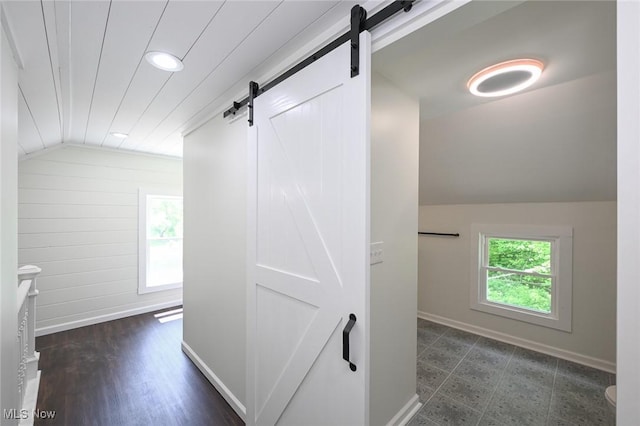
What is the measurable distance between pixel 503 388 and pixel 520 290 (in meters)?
1.33

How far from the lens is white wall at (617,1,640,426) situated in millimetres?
566

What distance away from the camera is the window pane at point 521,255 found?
2926mm

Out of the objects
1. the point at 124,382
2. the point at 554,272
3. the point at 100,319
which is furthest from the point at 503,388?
the point at 100,319

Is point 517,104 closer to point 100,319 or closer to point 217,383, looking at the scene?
point 217,383

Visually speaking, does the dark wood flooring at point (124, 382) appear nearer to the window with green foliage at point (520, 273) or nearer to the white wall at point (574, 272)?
the white wall at point (574, 272)

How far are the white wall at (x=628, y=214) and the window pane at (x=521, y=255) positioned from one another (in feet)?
9.75

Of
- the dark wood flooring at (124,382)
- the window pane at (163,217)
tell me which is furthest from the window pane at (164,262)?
the dark wood flooring at (124,382)

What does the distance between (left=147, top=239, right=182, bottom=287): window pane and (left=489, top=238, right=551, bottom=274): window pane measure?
475cm

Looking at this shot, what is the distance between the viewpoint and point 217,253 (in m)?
2.24

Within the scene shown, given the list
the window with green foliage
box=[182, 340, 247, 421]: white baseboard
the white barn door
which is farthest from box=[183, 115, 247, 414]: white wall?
the window with green foliage

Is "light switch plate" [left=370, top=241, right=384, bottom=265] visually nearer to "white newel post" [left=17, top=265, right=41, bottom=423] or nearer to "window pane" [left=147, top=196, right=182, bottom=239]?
"white newel post" [left=17, top=265, right=41, bottom=423]

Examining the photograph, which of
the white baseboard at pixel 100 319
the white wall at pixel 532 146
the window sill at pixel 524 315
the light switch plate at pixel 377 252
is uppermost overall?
the white wall at pixel 532 146

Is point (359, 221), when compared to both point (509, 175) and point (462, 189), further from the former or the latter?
point (462, 189)

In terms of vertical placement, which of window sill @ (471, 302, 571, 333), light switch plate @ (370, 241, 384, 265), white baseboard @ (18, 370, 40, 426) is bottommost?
white baseboard @ (18, 370, 40, 426)
